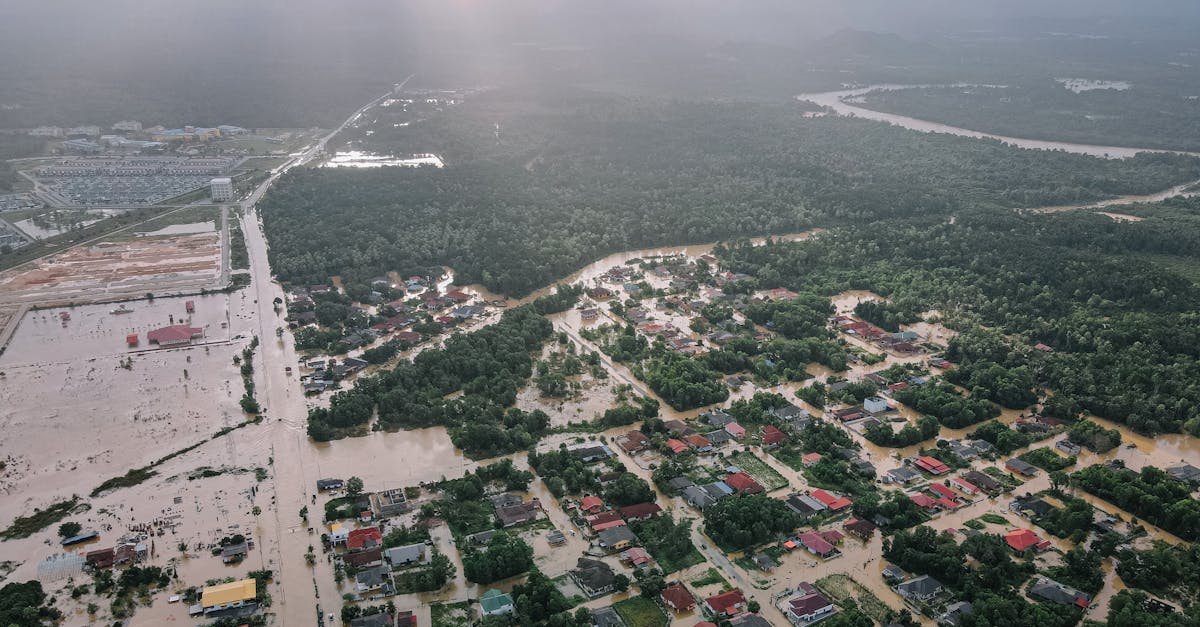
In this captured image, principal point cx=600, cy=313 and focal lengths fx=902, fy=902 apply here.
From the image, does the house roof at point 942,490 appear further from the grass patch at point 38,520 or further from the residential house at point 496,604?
the grass patch at point 38,520

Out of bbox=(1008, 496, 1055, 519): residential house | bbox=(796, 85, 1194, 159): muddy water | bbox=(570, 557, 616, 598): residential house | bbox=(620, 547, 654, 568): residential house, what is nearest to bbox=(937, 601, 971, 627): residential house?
bbox=(1008, 496, 1055, 519): residential house

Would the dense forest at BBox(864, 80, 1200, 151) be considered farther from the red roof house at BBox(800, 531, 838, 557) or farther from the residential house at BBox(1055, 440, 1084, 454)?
the red roof house at BBox(800, 531, 838, 557)

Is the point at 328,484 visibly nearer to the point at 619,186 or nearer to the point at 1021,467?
the point at 1021,467

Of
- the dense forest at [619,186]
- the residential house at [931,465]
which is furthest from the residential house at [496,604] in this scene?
the dense forest at [619,186]

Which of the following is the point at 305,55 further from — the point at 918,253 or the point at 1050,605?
the point at 1050,605

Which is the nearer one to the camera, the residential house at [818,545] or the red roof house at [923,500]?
the residential house at [818,545]

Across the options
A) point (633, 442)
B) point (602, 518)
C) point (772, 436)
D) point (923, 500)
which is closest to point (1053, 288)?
point (772, 436)
